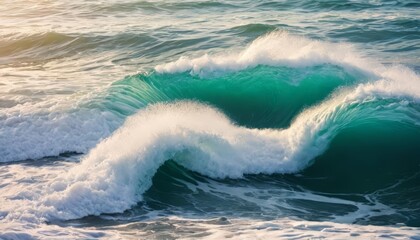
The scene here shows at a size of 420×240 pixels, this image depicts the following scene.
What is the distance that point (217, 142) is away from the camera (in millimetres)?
9680

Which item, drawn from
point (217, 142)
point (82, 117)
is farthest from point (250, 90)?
point (217, 142)

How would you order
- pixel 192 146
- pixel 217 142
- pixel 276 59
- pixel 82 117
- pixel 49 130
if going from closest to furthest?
1. pixel 192 146
2. pixel 217 142
3. pixel 49 130
4. pixel 82 117
5. pixel 276 59

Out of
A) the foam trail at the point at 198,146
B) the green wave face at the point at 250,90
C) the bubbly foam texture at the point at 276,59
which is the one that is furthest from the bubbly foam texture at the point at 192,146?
the bubbly foam texture at the point at 276,59

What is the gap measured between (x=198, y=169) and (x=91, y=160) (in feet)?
4.97

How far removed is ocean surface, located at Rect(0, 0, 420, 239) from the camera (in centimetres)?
743

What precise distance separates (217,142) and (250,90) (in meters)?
3.61

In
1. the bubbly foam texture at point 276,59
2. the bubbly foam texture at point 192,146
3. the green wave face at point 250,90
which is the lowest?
the bubbly foam texture at point 192,146

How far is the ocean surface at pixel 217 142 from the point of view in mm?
7430

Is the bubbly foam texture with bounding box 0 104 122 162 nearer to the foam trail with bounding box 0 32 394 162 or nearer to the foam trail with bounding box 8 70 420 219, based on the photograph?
the foam trail with bounding box 0 32 394 162

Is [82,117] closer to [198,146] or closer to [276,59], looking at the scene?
[198,146]

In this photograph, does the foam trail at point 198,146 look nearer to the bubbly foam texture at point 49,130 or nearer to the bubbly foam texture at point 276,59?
the bubbly foam texture at point 49,130

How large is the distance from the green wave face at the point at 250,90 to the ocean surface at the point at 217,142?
30 millimetres

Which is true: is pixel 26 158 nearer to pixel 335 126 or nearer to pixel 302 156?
pixel 302 156

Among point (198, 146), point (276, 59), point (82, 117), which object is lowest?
point (198, 146)
